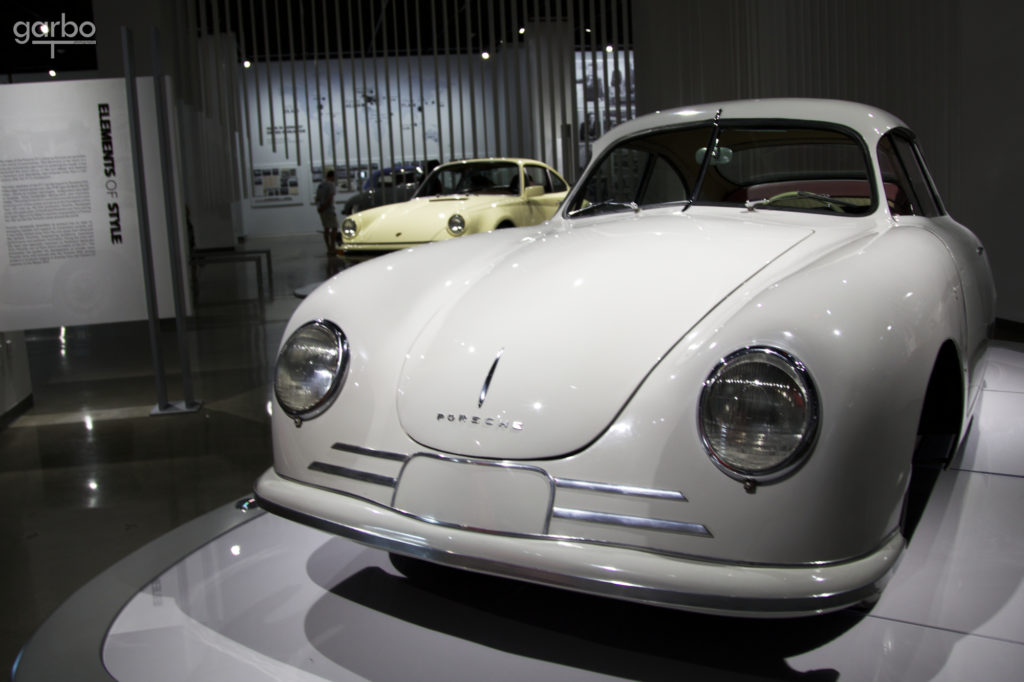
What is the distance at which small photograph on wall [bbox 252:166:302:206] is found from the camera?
19.3 metres

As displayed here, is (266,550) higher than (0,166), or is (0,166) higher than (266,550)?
(0,166)

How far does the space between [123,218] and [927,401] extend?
385cm

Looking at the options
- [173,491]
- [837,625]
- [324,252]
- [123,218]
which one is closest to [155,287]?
[123,218]

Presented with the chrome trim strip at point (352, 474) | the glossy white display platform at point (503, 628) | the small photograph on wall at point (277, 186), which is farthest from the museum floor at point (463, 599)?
the small photograph on wall at point (277, 186)

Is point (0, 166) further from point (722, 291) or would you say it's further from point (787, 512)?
point (787, 512)

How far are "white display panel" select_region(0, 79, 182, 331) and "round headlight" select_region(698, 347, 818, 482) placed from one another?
375 cm

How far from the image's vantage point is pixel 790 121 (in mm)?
2869

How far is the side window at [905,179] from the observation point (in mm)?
2764

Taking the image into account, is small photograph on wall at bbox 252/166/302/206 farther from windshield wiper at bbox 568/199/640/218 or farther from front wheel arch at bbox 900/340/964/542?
front wheel arch at bbox 900/340/964/542

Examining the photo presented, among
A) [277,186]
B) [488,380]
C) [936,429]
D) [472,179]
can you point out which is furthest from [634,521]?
[277,186]

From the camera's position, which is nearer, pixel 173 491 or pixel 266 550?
pixel 266 550

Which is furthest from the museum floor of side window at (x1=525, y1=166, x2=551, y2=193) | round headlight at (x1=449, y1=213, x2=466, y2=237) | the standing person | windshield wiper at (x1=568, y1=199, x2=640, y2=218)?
the standing person

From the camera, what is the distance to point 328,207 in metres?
12.6

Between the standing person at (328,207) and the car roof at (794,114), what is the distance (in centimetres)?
951
